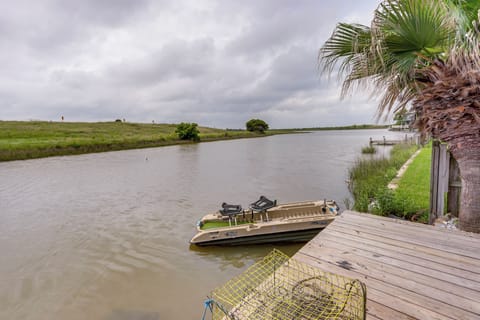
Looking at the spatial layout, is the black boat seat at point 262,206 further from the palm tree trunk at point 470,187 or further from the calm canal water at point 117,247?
the palm tree trunk at point 470,187

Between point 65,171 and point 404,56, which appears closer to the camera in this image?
point 404,56

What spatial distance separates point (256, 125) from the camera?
80.2m

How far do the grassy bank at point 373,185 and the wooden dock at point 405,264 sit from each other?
154 centimetres

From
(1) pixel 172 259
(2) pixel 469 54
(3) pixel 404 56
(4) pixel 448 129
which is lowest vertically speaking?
(1) pixel 172 259

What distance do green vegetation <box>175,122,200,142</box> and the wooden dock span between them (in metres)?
37.5

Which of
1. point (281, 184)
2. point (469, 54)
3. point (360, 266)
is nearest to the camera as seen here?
point (360, 266)

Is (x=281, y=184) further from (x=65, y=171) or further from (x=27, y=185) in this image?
(x=65, y=171)

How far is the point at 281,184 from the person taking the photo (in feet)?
34.9

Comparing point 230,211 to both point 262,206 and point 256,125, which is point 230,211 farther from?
point 256,125

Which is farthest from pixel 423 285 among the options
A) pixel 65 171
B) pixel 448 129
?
pixel 65 171

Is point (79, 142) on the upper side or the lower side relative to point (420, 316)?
upper

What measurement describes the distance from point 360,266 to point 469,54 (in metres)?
2.72

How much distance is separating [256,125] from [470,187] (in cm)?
7815

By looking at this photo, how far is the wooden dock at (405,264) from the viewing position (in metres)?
1.71
